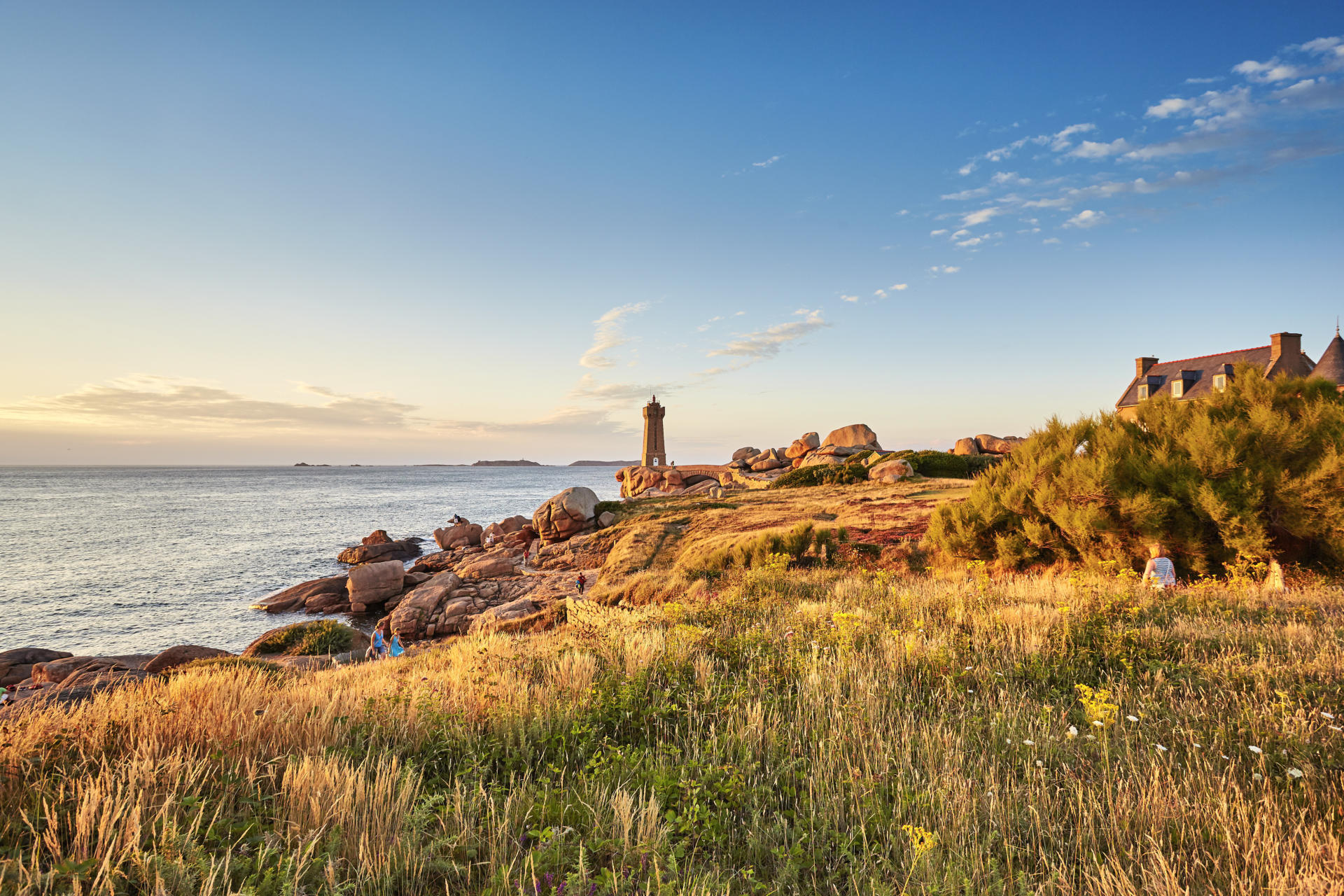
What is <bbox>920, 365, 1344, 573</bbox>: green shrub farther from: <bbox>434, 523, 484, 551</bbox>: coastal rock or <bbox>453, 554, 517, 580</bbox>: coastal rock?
<bbox>434, 523, 484, 551</bbox>: coastal rock

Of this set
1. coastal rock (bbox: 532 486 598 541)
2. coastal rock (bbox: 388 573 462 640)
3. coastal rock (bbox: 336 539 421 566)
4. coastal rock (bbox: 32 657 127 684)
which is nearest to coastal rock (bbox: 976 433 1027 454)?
coastal rock (bbox: 532 486 598 541)

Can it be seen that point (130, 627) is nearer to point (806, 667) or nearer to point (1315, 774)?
point (806, 667)

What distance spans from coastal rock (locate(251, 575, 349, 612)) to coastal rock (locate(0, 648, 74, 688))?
879 centimetres

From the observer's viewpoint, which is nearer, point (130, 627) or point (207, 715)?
point (207, 715)

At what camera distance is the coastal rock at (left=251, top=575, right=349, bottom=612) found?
25.2 meters

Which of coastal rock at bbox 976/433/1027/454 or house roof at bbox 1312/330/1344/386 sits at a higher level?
house roof at bbox 1312/330/1344/386

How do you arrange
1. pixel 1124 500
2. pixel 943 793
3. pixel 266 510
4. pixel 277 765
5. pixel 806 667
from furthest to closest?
pixel 266 510
pixel 1124 500
pixel 806 667
pixel 277 765
pixel 943 793

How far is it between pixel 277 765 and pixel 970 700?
16.6 ft

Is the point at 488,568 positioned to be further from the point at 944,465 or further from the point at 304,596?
the point at 944,465

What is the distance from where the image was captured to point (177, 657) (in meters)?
14.5

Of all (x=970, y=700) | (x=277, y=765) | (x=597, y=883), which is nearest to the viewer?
(x=597, y=883)

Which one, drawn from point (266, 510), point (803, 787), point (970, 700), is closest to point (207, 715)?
point (803, 787)

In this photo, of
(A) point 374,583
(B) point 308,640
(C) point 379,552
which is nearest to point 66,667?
(B) point 308,640

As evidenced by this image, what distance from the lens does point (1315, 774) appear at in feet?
10.7
